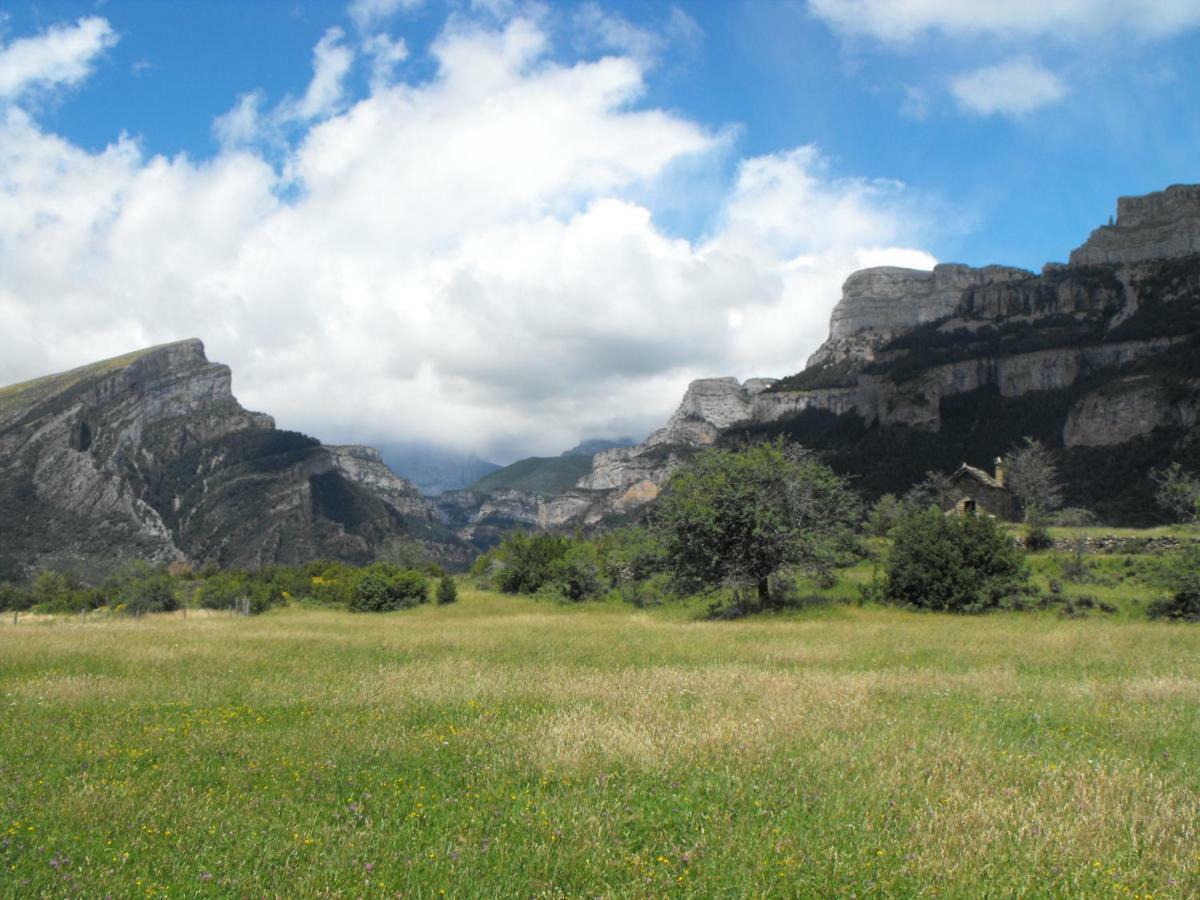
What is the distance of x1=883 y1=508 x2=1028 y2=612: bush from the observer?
29484 millimetres

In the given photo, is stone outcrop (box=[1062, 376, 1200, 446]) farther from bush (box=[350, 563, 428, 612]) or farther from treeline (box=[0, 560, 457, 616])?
bush (box=[350, 563, 428, 612])

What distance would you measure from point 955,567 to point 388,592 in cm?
3270

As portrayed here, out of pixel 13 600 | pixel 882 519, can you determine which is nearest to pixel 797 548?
pixel 882 519

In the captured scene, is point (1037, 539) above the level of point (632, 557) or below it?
below

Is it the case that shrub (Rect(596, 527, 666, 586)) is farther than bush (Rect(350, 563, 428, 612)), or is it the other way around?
bush (Rect(350, 563, 428, 612))

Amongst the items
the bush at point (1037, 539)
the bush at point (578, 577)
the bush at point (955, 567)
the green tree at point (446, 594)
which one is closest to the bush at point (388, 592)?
the green tree at point (446, 594)

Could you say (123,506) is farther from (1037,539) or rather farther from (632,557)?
(1037,539)

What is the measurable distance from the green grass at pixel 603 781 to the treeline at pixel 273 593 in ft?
106

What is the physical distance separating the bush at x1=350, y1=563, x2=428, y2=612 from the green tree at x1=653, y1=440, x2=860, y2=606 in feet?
65.0

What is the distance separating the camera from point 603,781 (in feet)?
24.5

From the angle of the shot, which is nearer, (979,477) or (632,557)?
(632,557)

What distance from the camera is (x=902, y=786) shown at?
23.7 feet

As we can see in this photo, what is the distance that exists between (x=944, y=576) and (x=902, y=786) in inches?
995

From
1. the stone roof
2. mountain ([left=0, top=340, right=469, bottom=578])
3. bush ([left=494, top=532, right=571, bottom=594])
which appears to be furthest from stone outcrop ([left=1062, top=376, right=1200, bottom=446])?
mountain ([left=0, top=340, right=469, bottom=578])
